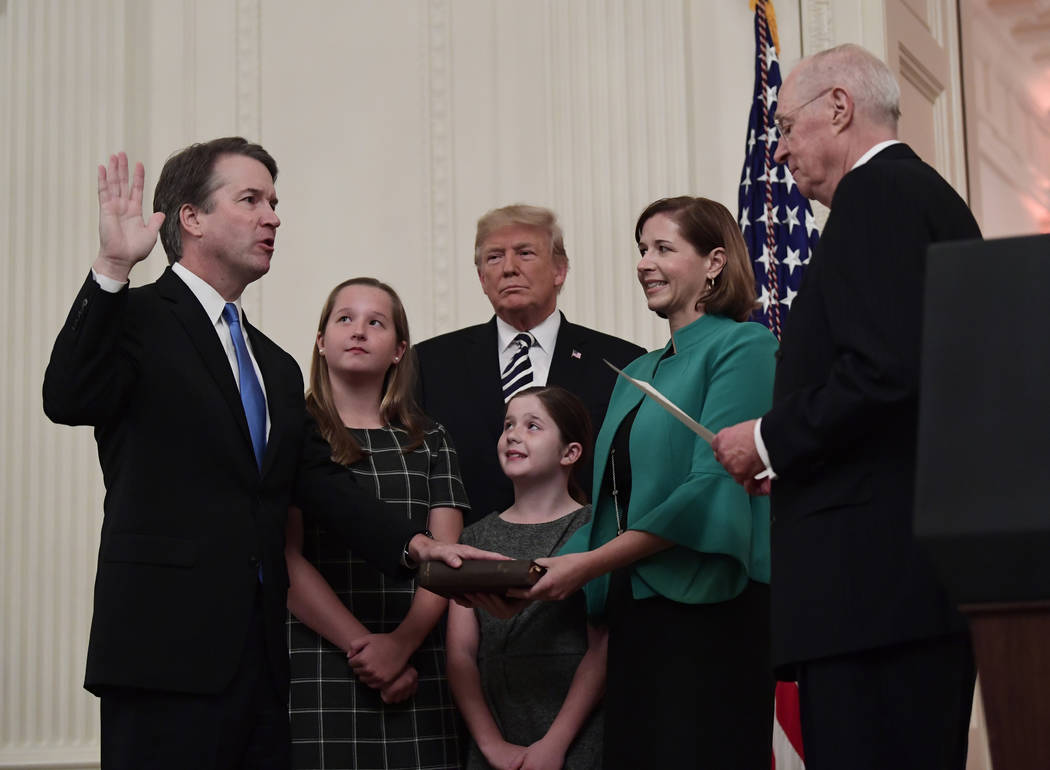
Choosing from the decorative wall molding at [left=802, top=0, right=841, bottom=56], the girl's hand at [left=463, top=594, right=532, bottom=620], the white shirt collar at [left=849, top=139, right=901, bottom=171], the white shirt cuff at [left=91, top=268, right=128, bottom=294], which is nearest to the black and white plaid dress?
the girl's hand at [left=463, top=594, right=532, bottom=620]

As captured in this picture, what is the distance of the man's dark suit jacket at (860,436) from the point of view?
2.17 m

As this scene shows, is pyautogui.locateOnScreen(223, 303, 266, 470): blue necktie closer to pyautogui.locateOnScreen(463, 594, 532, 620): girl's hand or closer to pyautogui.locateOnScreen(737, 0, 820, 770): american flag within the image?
pyautogui.locateOnScreen(463, 594, 532, 620): girl's hand

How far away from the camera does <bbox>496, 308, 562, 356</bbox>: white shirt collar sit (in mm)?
4109

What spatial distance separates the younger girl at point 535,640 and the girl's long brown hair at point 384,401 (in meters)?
0.25

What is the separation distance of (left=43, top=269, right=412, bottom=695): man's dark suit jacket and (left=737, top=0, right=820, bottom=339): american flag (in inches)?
99.6

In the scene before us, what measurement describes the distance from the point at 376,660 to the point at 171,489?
728 mm

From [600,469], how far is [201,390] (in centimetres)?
93

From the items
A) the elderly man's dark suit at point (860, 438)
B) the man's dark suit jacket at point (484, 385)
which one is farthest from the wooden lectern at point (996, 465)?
the man's dark suit jacket at point (484, 385)

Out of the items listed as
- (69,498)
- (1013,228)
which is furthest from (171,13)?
(1013,228)

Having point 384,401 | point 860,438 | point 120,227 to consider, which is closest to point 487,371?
point 384,401

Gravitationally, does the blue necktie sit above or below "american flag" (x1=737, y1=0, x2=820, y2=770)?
below

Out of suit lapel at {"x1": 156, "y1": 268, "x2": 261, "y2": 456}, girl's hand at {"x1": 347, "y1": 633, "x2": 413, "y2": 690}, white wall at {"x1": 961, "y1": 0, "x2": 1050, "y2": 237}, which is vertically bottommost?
girl's hand at {"x1": 347, "y1": 633, "x2": 413, "y2": 690}

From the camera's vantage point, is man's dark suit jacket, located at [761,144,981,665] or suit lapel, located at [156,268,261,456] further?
suit lapel, located at [156,268,261,456]

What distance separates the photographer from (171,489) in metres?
2.62
